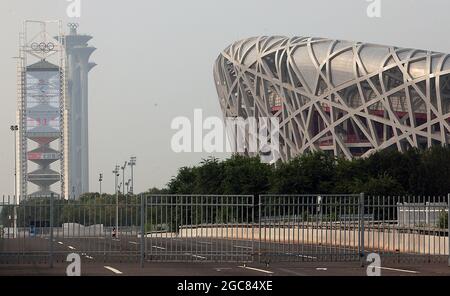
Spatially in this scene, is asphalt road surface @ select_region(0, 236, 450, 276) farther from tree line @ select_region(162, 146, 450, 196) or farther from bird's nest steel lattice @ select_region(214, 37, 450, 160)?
bird's nest steel lattice @ select_region(214, 37, 450, 160)

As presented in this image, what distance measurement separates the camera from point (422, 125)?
103938 millimetres

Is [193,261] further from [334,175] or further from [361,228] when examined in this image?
[334,175]

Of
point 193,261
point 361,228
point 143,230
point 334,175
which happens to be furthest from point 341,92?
point 143,230

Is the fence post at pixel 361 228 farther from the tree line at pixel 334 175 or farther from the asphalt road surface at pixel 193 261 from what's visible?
the tree line at pixel 334 175

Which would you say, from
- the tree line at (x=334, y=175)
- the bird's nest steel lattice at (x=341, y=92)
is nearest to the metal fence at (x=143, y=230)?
the tree line at (x=334, y=175)

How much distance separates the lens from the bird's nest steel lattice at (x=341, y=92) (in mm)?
102688

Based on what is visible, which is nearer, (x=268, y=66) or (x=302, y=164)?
(x=302, y=164)

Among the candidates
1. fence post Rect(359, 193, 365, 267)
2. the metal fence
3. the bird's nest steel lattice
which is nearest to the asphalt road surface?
the metal fence

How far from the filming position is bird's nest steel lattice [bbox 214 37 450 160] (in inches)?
4043

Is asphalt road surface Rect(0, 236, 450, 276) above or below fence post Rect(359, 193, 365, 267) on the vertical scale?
below
